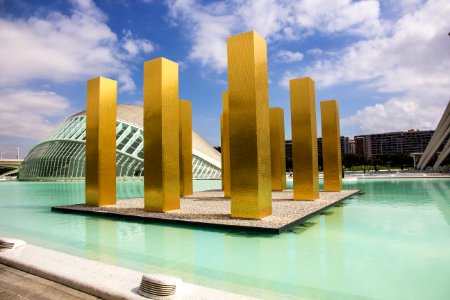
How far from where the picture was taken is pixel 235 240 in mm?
8383

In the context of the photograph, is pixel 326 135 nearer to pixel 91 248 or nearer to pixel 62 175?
pixel 91 248

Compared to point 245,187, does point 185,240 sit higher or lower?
lower

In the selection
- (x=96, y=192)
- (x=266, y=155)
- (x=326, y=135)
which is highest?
(x=326, y=135)

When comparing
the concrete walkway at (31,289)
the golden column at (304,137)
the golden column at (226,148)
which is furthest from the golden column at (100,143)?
the concrete walkway at (31,289)

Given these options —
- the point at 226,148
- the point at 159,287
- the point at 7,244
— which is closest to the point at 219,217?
the point at 7,244

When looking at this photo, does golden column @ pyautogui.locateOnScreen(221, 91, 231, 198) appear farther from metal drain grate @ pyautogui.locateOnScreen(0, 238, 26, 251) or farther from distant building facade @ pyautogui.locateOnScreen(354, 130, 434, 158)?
distant building facade @ pyautogui.locateOnScreen(354, 130, 434, 158)

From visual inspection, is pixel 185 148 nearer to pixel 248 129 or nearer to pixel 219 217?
pixel 219 217

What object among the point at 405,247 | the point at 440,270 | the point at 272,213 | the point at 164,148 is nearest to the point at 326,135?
the point at 272,213

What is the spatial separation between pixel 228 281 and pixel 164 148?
772cm

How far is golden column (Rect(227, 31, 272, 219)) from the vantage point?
10141 millimetres

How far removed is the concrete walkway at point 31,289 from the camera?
4453 millimetres

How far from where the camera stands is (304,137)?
15.7m

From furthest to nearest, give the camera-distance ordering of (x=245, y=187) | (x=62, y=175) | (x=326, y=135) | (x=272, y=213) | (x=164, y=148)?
(x=62, y=175) → (x=326, y=135) → (x=164, y=148) → (x=272, y=213) → (x=245, y=187)

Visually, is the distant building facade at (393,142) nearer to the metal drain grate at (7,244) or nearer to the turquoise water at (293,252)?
the turquoise water at (293,252)
